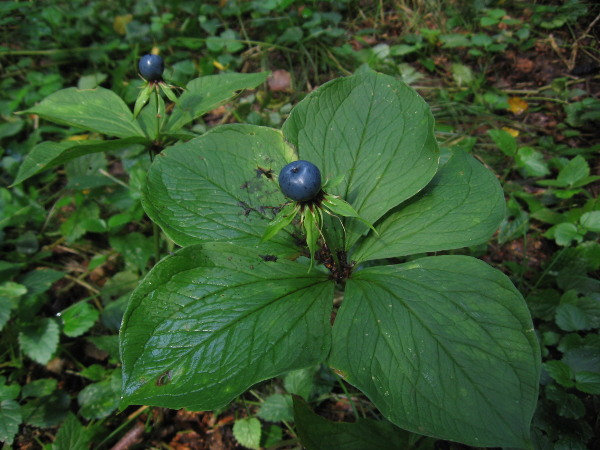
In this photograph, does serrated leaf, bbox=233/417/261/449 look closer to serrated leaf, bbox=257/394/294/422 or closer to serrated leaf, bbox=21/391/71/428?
serrated leaf, bbox=257/394/294/422

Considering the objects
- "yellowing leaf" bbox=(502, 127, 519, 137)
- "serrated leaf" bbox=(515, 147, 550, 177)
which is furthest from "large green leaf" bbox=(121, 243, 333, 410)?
"yellowing leaf" bbox=(502, 127, 519, 137)

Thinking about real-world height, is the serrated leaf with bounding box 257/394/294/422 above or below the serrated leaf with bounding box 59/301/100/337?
below

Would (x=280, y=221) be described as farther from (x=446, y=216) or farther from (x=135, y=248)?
(x=135, y=248)

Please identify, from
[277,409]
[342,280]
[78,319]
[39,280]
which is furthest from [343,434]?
[39,280]

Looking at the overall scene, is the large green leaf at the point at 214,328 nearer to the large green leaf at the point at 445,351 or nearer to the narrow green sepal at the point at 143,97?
the large green leaf at the point at 445,351

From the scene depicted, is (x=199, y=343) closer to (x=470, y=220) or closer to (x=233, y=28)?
(x=470, y=220)

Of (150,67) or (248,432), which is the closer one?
(150,67)

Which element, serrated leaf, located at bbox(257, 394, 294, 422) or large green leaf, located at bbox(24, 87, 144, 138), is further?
large green leaf, located at bbox(24, 87, 144, 138)
